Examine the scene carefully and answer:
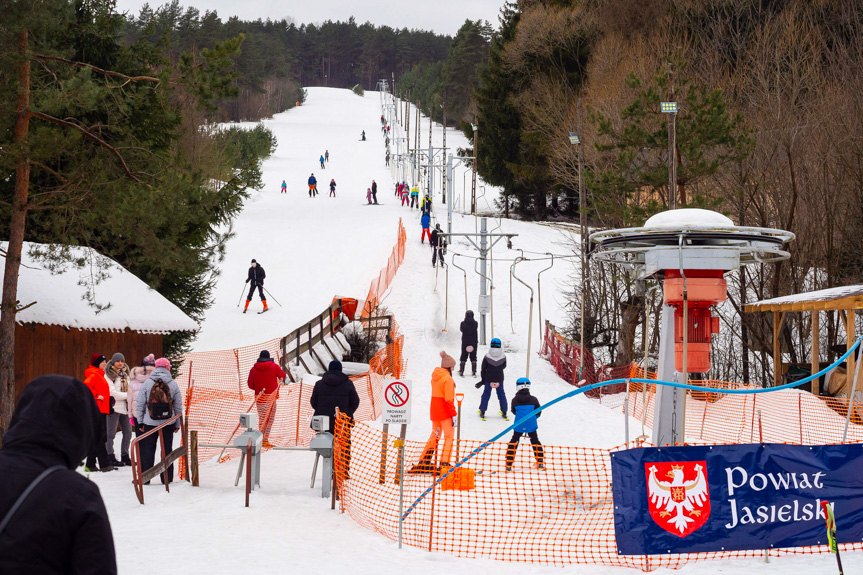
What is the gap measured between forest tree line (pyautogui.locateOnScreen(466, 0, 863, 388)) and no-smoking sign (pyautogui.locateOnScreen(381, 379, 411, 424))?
12.2 metres

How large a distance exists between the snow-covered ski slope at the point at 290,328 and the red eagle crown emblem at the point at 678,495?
0.40 meters

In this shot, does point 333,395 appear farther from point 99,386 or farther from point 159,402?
point 99,386

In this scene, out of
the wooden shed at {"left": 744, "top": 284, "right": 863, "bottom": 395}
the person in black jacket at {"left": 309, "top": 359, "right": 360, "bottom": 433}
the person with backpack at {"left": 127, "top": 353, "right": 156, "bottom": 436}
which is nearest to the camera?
the person in black jacket at {"left": 309, "top": 359, "right": 360, "bottom": 433}

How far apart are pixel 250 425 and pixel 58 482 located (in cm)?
755

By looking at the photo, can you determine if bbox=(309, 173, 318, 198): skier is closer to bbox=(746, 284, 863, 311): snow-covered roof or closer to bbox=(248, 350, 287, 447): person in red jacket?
bbox=(746, 284, 863, 311): snow-covered roof

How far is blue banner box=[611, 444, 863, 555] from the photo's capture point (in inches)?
298

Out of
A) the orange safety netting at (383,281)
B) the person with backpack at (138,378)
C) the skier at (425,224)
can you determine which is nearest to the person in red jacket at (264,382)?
the person with backpack at (138,378)

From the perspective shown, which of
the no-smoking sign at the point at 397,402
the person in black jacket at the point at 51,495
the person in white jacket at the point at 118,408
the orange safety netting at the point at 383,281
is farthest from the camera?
the orange safety netting at the point at 383,281

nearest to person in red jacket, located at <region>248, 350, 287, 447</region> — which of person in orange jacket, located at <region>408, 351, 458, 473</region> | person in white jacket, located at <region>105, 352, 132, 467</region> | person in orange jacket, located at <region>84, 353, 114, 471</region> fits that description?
person in white jacket, located at <region>105, 352, 132, 467</region>

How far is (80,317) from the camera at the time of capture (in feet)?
47.5

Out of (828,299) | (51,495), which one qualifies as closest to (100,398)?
(51,495)

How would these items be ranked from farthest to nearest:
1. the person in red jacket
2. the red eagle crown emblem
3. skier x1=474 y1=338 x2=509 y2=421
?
skier x1=474 y1=338 x2=509 y2=421 < the person in red jacket < the red eagle crown emblem

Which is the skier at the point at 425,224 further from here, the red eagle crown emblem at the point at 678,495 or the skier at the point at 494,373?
the red eagle crown emblem at the point at 678,495

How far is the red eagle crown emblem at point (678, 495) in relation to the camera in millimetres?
7566
